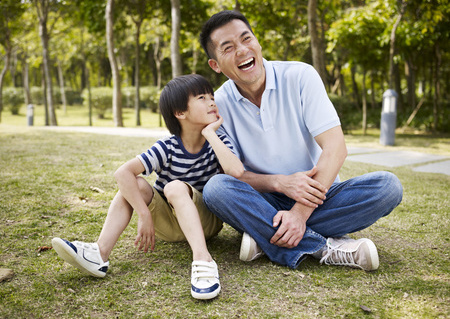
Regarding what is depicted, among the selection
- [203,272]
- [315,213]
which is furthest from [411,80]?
[203,272]

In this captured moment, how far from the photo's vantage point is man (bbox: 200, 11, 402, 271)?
84.3 inches

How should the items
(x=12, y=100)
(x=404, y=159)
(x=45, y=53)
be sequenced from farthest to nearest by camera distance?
1. (x=12, y=100)
2. (x=45, y=53)
3. (x=404, y=159)

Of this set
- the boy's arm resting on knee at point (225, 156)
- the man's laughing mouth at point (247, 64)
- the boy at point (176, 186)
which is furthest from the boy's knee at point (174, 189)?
the man's laughing mouth at point (247, 64)

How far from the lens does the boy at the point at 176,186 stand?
6.49ft

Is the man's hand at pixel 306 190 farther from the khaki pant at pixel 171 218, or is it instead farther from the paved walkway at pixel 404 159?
the paved walkway at pixel 404 159

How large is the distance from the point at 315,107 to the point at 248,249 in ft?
3.04

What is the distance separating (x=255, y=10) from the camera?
1172cm

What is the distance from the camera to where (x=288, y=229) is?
211 cm

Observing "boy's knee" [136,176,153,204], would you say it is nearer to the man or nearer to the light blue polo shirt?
the man

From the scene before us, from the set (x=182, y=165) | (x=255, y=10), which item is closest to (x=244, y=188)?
(x=182, y=165)

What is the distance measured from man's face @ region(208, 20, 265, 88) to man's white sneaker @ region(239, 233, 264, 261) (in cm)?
97

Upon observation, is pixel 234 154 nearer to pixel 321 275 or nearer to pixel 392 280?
pixel 321 275

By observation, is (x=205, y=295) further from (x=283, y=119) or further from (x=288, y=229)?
(x=283, y=119)

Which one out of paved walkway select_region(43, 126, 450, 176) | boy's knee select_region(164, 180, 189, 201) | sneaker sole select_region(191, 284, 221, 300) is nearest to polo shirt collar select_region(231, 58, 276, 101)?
boy's knee select_region(164, 180, 189, 201)
